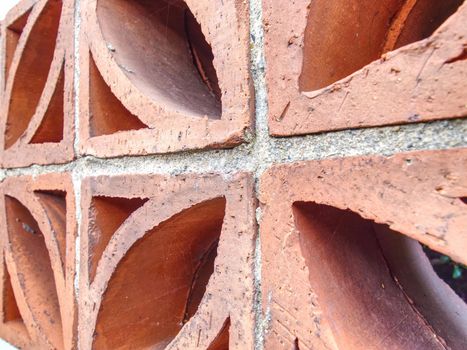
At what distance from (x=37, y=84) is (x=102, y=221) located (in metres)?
0.35

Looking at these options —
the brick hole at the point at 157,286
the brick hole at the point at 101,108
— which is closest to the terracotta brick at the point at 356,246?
the brick hole at the point at 157,286

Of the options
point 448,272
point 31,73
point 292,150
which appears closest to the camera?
point 292,150

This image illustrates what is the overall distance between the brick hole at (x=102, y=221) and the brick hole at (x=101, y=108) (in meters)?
0.09

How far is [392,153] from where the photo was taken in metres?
0.27

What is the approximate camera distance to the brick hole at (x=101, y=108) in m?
0.52

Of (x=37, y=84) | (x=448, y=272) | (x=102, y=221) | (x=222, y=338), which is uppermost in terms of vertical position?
(x=37, y=84)

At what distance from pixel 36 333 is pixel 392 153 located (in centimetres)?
58

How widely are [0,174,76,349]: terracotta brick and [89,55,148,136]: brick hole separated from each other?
9cm

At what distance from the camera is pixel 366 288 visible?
35 centimetres

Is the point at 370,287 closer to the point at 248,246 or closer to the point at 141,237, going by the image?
the point at 248,246

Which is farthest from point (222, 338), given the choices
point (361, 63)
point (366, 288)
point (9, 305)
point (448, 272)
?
point (448, 272)

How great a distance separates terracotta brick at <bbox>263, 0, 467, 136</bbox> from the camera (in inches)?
9.8

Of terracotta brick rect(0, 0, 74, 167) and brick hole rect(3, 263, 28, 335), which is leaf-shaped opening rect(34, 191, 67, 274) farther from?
brick hole rect(3, 263, 28, 335)

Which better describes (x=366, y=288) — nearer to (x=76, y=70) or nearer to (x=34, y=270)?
(x=76, y=70)
